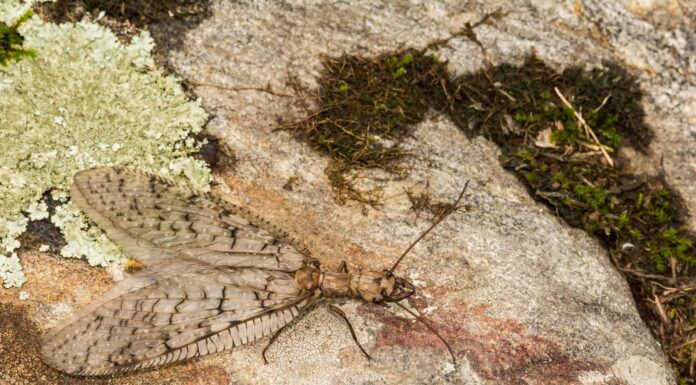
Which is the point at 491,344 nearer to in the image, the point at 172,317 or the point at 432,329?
the point at 432,329

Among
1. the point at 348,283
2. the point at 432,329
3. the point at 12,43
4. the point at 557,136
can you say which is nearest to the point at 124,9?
the point at 12,43

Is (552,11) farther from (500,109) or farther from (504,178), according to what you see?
(504,178)

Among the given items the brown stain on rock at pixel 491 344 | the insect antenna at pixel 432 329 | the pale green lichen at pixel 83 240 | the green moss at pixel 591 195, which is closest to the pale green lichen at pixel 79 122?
the pale green lichen at pixel 83 240

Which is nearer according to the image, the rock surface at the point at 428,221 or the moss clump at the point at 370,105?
the rock surface at the point at 428,221

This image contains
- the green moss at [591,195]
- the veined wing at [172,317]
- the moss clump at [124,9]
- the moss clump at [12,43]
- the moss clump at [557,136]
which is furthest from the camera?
the green moss at [591,195]

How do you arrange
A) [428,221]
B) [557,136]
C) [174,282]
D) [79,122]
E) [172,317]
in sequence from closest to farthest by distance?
[172,317]
[174,282]
[79,122]
[428,221]
[557,136]

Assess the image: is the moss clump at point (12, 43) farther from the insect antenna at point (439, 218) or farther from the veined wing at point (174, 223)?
the insect antenna at point (439, 218)
